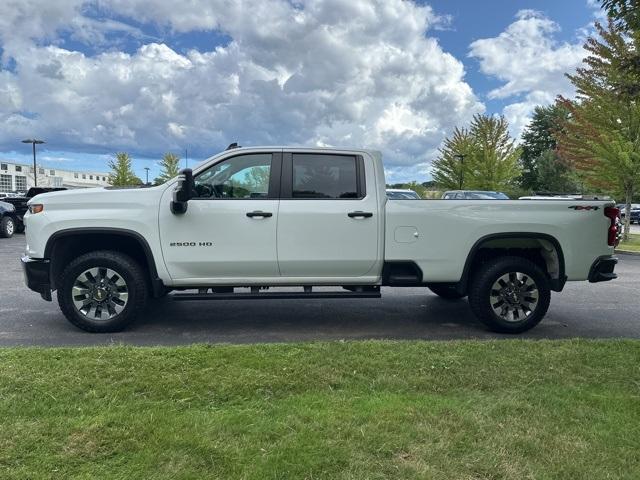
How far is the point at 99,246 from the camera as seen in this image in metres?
5.60

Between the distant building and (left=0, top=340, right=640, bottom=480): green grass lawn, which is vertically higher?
the distant building

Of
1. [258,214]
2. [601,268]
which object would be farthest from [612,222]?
[258,214]

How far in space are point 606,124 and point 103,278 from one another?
18359 millimetres

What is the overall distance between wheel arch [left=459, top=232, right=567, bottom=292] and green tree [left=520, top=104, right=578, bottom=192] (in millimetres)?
45535

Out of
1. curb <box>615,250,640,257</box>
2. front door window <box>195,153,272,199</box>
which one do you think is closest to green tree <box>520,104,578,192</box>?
curb <box>615,250,640,257</box>

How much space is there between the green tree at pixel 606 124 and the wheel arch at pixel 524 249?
13.9 meters

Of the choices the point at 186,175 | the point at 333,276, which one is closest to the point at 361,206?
the point at 333,276

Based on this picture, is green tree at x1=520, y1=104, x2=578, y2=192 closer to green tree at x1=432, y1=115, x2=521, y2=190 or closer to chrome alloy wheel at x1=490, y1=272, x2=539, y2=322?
green tree at x1=432, y1=115, x2=521, y2=190

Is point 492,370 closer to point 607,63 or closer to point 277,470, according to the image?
point 277,470

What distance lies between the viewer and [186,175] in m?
5.16

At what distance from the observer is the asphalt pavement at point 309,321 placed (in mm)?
5449

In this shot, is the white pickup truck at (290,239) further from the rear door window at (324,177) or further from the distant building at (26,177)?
the distant building at (26,177)

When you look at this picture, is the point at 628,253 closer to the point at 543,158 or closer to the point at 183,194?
the point at 183,194

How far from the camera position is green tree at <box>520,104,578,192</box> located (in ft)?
170
